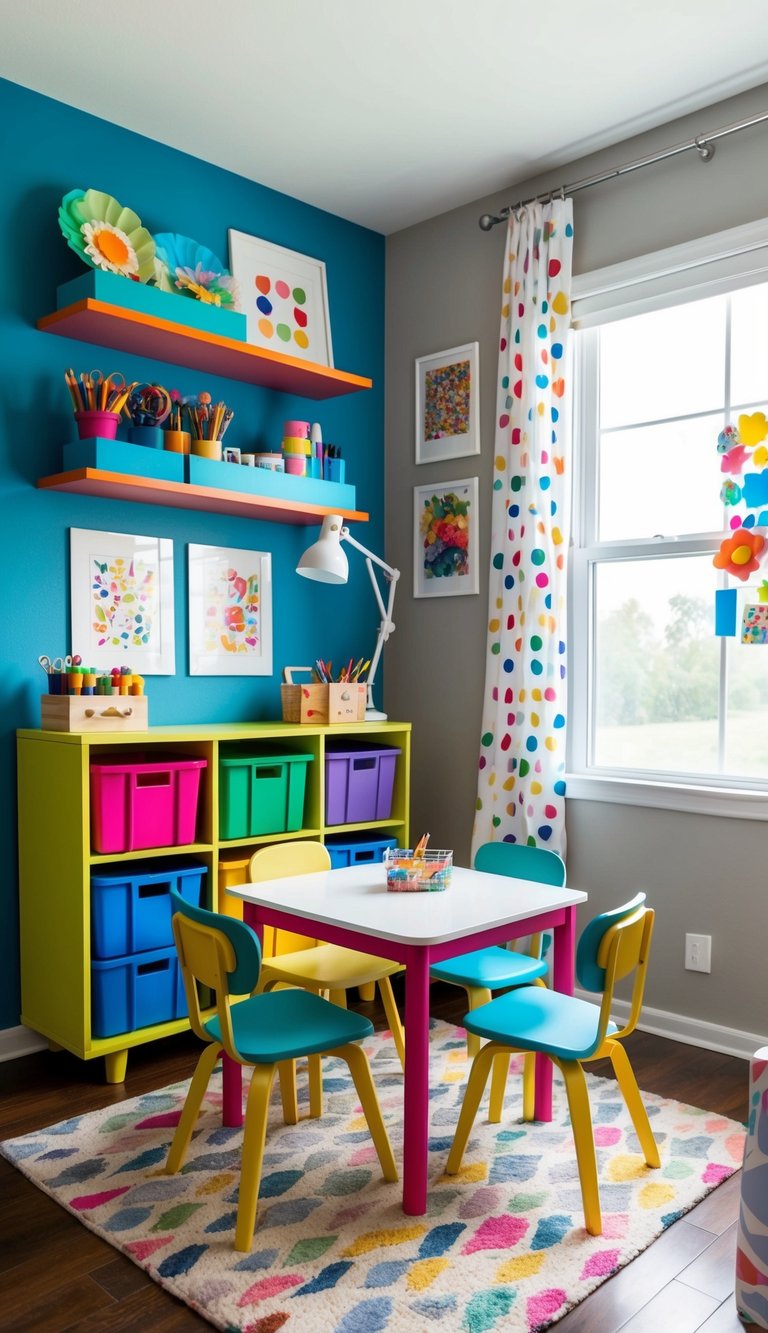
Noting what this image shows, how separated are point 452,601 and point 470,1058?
1.68 meters

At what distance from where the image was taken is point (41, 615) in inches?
120

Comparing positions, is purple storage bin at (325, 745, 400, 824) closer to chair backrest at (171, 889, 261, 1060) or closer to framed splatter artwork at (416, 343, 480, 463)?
framed splatter artwork at (416, 343, 480, 463)

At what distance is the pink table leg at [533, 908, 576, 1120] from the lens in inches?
95.6

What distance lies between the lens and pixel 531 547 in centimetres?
343

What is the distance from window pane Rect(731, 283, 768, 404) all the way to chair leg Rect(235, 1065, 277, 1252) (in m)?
2.34

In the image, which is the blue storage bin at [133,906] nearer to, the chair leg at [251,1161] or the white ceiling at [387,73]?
the chair leg at [251,1161]

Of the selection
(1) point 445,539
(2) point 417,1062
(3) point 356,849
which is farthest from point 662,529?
(2) point 417,1062

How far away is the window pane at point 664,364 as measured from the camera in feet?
10.4

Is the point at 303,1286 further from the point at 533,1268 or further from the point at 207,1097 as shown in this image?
the point at 207,1097

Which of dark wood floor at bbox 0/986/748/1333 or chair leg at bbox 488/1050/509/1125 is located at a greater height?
chair leg at bbox 488/1050/509/1125

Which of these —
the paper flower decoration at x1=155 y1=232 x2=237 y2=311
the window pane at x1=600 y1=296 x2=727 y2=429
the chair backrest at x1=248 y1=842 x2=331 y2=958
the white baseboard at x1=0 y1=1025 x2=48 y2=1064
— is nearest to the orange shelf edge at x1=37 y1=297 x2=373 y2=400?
the paper flower decoration at x1=155 y1=232 x2=237 y2=311

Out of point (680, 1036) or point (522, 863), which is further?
point (680, 1036)

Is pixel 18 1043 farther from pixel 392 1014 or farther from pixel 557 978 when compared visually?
pixel 557 978

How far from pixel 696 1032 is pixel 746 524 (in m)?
1.53
